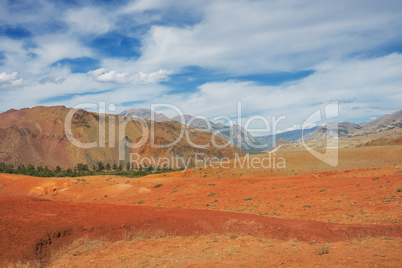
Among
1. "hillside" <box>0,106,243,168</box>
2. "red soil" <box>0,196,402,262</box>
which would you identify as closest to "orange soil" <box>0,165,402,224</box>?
"red soil" <box>0,196,402,262</box>

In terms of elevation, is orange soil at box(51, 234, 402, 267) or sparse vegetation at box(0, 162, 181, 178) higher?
orange soil at box(51, 234, 402, 267)

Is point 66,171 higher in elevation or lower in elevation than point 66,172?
lower

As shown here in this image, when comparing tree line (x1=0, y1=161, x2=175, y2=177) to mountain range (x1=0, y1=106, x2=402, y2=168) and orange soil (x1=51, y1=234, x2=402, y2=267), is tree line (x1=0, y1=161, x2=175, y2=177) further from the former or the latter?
orange soil (x1=51, y1=234, x2=402, y2=267)

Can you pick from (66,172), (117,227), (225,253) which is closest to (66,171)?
(66,172)

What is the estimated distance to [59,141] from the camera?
10431 centimetres

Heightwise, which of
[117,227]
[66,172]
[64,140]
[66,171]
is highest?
[64,140]

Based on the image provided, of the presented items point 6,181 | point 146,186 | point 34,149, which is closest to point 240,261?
point 146,186

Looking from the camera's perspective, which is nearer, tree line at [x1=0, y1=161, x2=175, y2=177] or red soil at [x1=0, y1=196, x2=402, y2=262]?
red soil at [x1=0, y1=196, x2=402, y2=262]

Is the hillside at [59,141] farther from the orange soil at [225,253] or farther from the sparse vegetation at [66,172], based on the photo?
the orange soil at [225,253]

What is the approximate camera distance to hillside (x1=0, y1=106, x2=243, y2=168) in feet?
310

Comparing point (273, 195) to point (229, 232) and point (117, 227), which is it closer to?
point (229, 232)

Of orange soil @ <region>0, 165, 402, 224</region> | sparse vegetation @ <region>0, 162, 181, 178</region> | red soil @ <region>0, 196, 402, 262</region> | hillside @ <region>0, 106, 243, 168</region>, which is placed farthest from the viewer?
hillside @ <region>0, 106, 243, 168</region>

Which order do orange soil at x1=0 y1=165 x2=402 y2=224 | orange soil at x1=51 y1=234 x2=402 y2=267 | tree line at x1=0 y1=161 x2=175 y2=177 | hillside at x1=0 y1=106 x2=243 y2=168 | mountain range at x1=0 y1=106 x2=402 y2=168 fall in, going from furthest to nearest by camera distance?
mountain range at x1=0 y1=106 x2=402 y2=168 → hillside at x1=0 y1=106 x2=243 y2=168 → tree line at x1=0 y1=161 x2=175 y2=177 → orange soil at x1=0 y1=165 x2=402 y2=224 → orange soil at x1=51 y1=234 x2=402 y2=267

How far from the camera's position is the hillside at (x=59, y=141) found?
94375mm
